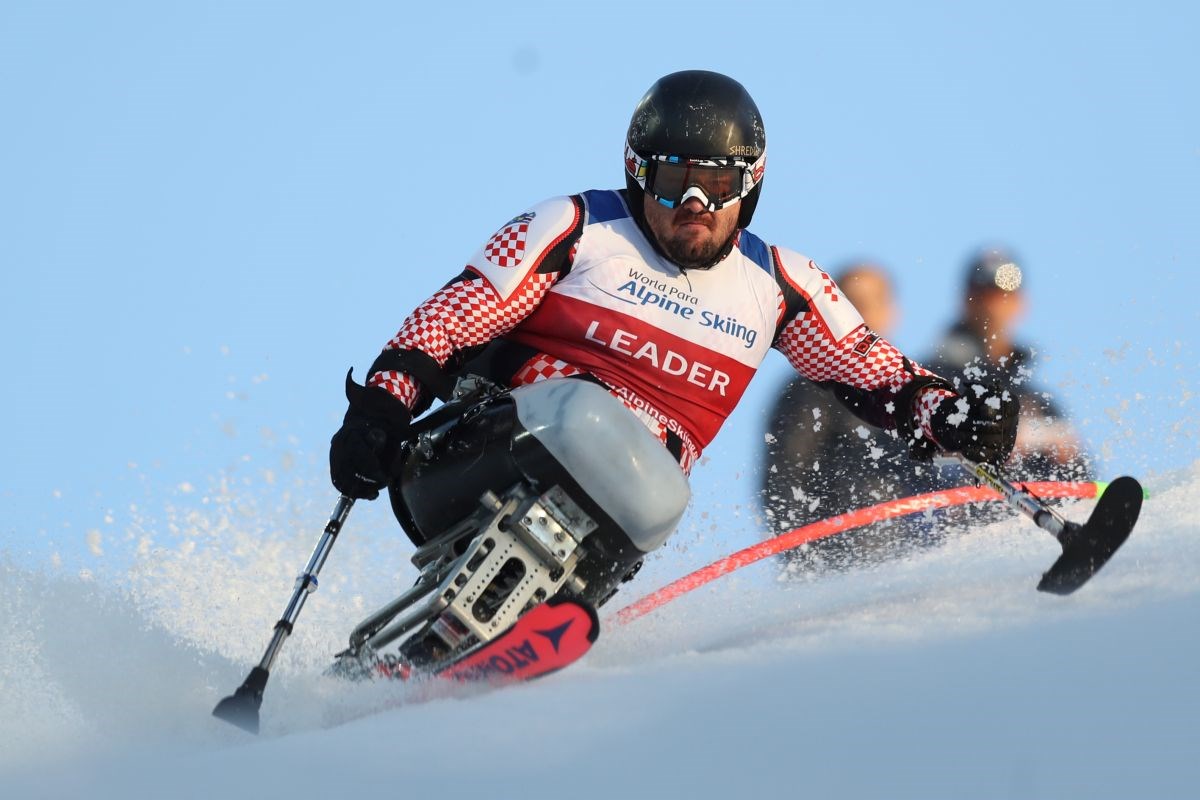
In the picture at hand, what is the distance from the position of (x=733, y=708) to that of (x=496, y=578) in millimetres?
1209

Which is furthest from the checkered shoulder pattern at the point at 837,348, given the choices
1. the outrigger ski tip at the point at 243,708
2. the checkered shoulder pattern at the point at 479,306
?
the outrigger ski tip at the point at 243,708

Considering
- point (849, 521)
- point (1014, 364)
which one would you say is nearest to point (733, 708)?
point (849, 521)

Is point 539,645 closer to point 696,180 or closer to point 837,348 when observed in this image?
point 696,180

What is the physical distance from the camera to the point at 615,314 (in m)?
4.92

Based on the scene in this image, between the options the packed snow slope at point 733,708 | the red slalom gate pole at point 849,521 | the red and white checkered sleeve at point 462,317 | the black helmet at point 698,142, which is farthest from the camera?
the red slalom gate pole at point 849,521

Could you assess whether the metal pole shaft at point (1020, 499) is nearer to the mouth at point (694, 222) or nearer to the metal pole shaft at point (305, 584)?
the mouth at point (694, 222)

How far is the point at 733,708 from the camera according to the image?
320 centimetres

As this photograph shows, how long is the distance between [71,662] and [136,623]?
0.47m

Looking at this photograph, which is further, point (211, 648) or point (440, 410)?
point (211, 648)

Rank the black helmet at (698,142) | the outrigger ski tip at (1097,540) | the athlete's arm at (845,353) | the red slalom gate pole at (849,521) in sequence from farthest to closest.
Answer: the red slalom gate pole at (849,521), the athlete's arm at (845,353), the black helmet at (698,142), the outrigger ski tip at (1097,540)

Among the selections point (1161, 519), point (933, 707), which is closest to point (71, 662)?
point (933, 707)

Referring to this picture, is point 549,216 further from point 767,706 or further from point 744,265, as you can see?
point 767,706

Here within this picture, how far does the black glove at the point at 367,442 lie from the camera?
4.35m

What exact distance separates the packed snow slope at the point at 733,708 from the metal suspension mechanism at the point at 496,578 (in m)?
0.21
